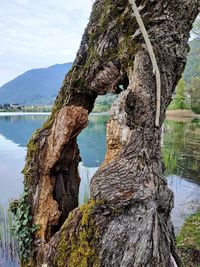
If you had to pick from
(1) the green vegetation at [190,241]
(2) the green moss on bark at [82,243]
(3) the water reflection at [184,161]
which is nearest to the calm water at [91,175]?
(3) the water reflection at [184,161]

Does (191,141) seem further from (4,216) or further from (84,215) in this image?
(84,215)

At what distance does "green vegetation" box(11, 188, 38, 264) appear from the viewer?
8.27 ft

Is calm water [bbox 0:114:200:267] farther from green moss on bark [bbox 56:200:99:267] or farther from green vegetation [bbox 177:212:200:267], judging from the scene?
green moss on bark [bbox 56:200:99:267]

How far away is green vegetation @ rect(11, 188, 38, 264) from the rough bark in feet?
0.19

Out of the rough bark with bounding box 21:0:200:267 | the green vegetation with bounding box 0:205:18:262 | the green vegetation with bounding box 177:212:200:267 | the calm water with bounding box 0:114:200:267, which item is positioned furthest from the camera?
the calm water with bounding box 0:114:200:267

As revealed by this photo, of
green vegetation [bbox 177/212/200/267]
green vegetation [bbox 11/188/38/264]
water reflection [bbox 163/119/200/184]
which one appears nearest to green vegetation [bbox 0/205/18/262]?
green vegetation [bbox 177/212/200/267]

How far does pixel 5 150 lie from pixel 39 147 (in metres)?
16.1

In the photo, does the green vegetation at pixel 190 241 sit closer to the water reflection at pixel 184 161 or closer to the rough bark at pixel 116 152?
the rough bark at pixel 116 152

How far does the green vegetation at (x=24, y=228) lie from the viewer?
2.52m

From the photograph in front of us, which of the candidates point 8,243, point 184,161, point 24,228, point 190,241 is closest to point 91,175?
point 184,161

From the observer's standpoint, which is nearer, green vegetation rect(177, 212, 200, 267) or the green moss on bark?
the green moss on bark

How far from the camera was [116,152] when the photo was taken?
208 centimetres

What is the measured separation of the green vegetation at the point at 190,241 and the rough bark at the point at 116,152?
258 centimetres

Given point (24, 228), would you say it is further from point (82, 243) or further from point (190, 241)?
point (190, 241)
